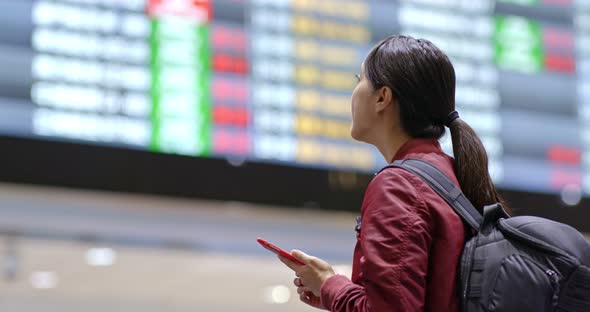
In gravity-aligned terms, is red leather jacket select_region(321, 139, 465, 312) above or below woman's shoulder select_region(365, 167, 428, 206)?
below

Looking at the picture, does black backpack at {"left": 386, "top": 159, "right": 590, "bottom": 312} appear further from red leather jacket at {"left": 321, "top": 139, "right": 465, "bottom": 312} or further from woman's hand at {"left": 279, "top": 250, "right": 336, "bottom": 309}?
woman's hand at {"left": 279, "top": 250, "right": 336, "bottom": 309}

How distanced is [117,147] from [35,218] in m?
0.32

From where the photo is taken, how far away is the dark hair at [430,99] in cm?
140

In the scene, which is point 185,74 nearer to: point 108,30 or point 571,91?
point 108,30

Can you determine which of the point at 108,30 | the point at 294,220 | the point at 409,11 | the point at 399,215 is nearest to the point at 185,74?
the point at 108,30

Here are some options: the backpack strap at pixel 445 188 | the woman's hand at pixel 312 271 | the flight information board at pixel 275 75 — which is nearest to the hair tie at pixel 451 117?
the backpack strap at pixel 445 188

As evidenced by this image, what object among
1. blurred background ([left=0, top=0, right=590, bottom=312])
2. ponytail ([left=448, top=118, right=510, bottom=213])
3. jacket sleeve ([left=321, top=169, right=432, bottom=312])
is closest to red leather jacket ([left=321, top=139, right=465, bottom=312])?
jacket sleeve ([left=321, top=169, right=432, bottom=312])

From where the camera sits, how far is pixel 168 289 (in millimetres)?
3186

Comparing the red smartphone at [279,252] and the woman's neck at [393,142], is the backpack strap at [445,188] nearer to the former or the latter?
the woman's neck at [393,142]

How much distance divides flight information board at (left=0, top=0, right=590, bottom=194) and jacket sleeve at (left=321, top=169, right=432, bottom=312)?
1.65m

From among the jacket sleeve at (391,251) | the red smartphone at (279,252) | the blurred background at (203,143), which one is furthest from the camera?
the blurred background at (203,143)

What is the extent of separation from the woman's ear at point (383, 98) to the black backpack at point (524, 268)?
239 millimetres

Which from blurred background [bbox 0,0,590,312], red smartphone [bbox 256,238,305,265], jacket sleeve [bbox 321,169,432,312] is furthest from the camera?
blurred background [bbox 0,0,590,312]

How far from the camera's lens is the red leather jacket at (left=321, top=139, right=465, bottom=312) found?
123 cm
